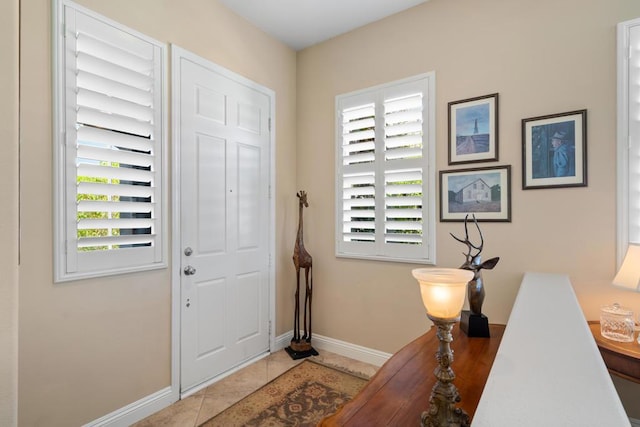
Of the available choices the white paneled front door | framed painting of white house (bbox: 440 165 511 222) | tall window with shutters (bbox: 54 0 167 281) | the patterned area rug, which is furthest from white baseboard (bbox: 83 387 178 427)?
framed painting of white house (bbox: 440 165 511 222)

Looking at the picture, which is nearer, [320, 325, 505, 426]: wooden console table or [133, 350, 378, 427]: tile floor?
[320, 325, 505, 426]: wooden console table

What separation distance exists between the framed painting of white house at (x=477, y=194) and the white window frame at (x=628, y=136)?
1.90 ft

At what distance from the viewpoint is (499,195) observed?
7.32 ft

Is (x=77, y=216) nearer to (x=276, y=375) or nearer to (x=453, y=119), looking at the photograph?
(x=276, y=375)

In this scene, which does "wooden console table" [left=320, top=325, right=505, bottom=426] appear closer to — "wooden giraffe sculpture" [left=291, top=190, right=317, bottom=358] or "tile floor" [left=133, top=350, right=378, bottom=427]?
"tile floor" [left=133, top=350, right=378, bottom=427]

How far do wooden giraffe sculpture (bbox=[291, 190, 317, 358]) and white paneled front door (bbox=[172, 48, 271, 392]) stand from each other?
0.29m

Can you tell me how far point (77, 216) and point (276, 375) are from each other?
188 centimetres

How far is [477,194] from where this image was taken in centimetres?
231

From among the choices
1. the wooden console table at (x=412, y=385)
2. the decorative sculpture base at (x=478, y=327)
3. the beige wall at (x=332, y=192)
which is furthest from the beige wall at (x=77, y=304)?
the decorative sculpture base at (x=478, y=327)

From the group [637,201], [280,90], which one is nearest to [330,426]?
[637,201]

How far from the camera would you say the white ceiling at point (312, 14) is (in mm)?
2576

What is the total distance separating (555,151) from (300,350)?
2.61m

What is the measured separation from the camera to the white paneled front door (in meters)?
2.34

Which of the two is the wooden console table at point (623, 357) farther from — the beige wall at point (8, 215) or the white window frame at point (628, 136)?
the beige wall at point (8, 215)
